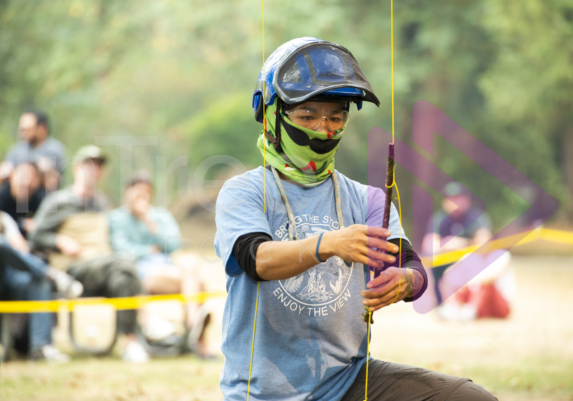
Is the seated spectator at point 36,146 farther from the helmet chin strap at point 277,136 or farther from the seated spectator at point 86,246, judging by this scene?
the helmet chin strap at point 277,136

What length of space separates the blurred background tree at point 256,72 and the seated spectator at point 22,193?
10.2m

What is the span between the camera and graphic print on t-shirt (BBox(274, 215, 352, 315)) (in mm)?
2270

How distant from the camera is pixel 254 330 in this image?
2.23 m

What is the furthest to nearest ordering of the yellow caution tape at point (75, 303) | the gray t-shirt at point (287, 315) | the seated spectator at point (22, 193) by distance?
the seated spectator at point (22, 193) < the yellow caution tape at point (75, 303) < the gray t-shirt at point (287, 315)

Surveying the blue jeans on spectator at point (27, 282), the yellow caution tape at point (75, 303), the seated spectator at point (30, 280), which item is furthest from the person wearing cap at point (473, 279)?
the blue jeans on spectator at point (27, 282)

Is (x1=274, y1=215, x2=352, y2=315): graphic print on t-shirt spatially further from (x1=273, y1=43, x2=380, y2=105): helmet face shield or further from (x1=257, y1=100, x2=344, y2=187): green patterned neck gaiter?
(x1=273, y1=43, x2=380, y2=105): helmet face shield

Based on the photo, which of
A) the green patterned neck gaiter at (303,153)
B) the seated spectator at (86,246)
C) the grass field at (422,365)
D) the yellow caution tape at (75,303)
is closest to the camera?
the green patterned neck gaiter at (303,153)

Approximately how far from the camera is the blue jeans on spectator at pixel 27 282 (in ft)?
20.4

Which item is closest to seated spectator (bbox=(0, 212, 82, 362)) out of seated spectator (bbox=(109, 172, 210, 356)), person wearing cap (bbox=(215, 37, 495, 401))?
seated spectator (bbox=(109, 172, 210, 356))

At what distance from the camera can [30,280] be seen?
6359 millimetres

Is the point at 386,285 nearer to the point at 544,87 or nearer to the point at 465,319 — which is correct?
the point at 465,319

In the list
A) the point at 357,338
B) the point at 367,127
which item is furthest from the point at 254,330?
the point at 367,127

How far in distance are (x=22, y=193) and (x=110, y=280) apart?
138 centimetres

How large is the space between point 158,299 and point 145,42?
1391 cm
